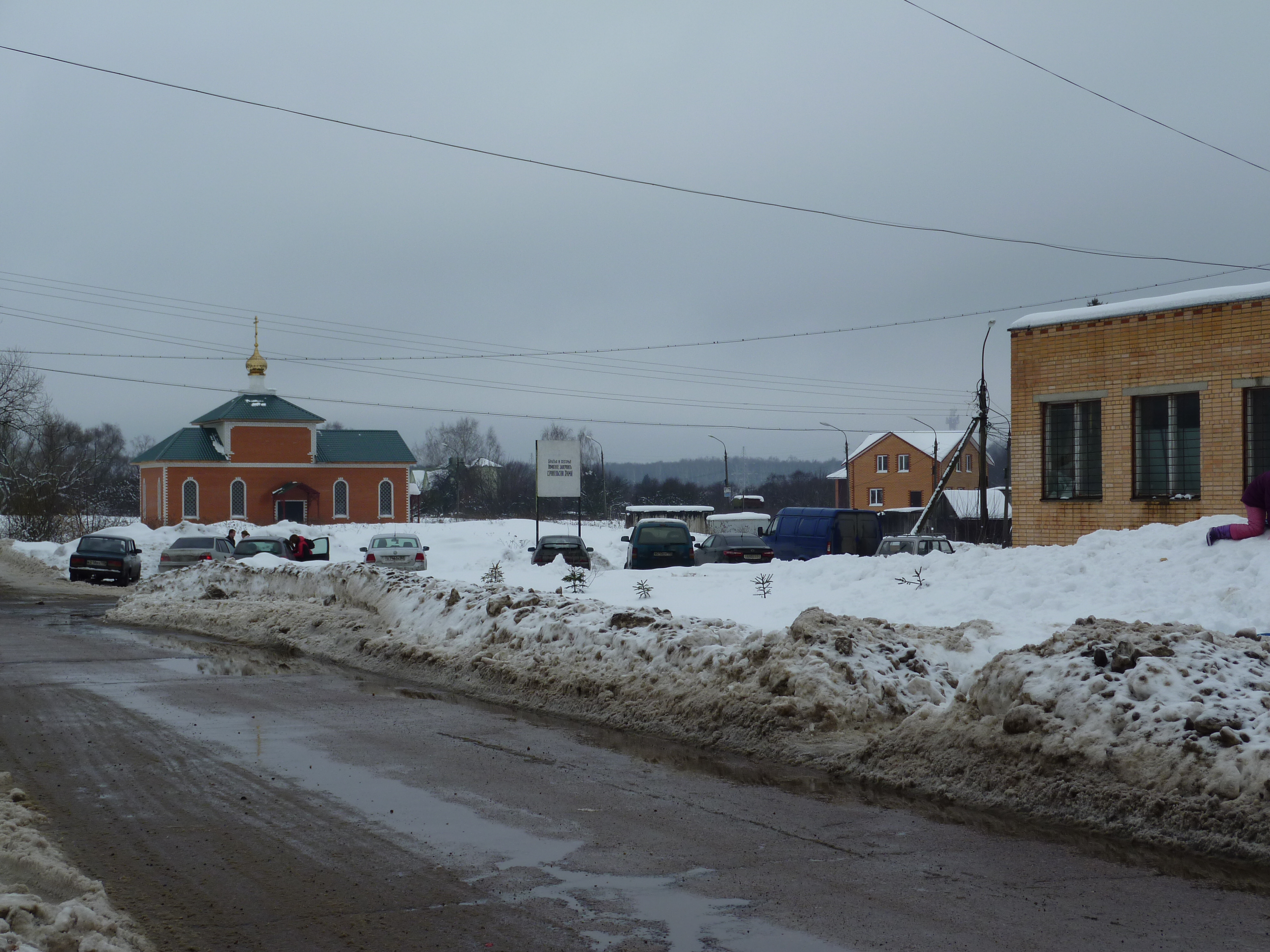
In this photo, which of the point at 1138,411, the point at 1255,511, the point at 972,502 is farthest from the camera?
the point at 972,502

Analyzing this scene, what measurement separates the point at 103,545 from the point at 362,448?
3704cm

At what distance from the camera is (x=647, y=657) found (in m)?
11.0

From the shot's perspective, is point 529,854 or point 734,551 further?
point 734,551

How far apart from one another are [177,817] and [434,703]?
4.71 metres

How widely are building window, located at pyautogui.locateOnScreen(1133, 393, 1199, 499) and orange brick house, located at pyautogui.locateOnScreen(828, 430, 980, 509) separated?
68.2 meters

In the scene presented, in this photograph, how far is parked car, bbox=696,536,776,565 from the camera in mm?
32312

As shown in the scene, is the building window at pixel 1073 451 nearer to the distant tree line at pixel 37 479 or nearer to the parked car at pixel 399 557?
the parked car at pixel 399 557

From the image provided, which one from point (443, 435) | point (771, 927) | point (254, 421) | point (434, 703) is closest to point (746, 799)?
point (771, 927)

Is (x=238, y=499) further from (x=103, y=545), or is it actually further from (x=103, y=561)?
(x=103, y=561)

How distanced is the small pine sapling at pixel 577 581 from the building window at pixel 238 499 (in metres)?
53.3

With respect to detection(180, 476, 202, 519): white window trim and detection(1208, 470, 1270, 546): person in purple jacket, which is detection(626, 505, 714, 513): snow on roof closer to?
detection(180, 476, 202, 519): white window trim

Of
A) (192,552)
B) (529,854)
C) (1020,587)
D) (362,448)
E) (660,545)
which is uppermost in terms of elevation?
(362,448)

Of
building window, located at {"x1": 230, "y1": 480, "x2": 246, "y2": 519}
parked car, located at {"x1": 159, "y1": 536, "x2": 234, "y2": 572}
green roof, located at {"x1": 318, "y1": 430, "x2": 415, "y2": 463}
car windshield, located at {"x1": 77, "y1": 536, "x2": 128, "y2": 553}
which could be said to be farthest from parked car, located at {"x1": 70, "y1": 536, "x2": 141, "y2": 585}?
green roof, located at {"x1": 318, "y1": 430, "x2": 415, "y2": 463}

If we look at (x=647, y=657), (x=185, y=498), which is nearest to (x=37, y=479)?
(x=185, y=498)
